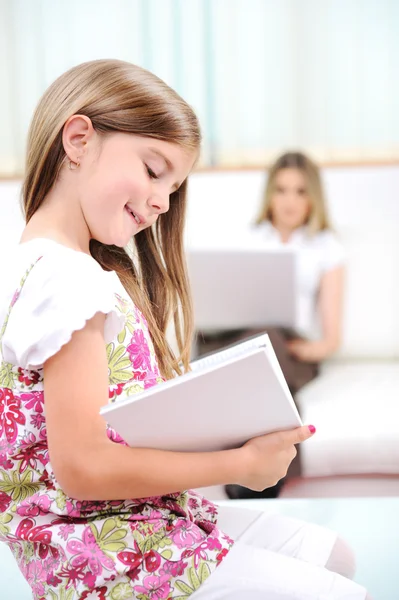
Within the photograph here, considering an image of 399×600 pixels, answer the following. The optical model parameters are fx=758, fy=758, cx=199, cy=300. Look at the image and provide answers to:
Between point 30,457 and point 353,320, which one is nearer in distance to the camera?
point 30,457

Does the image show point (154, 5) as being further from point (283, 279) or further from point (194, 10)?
point (283, 279)

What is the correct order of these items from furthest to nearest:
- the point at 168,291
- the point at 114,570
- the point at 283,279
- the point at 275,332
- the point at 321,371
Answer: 1. the point at 321,371
2. the point at 275,332
3. the point at 283,279
4. the point at 168,291
5. the point at 114,570

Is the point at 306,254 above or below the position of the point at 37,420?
below

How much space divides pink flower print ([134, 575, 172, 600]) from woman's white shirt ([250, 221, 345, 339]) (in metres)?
1.74

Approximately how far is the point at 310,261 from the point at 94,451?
209 centimetres

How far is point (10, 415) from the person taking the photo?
77 cm

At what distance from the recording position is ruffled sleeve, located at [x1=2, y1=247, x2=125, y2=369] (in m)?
0.70

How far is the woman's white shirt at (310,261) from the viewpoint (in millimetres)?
2561

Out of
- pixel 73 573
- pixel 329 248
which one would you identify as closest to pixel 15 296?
pixel 73 573


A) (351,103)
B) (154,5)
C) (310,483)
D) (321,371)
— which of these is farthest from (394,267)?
(154,5)

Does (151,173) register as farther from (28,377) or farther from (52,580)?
(52,580)

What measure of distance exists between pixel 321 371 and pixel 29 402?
1756 mm

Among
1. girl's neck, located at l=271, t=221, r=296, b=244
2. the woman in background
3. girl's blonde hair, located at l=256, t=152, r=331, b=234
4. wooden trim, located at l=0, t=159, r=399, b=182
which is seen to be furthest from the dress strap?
wooden trim, located at l=0, t=159, r=399, b=182

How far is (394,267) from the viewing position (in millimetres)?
2416
